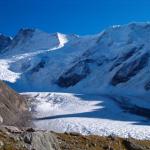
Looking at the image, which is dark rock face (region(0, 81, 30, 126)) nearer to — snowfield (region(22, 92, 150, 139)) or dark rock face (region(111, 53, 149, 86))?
snowfield (region(22, 92, 150, 139))

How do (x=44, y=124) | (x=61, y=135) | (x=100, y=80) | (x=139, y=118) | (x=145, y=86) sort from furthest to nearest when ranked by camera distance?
(x=100, y=80), (x=145, y=86), (x=139, y=118), (x=44, y=124), (x=61, y=135)

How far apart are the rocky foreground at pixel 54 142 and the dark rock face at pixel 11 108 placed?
171ft

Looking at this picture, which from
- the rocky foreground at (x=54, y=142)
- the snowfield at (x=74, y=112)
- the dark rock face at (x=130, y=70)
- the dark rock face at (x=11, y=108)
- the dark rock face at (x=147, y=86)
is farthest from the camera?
the dark rock face at (x=130, y=70)

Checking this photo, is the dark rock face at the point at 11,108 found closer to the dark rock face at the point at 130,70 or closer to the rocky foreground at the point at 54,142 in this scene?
the rocky foreground at the point at 54,142

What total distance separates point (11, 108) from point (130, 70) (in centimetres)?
11747

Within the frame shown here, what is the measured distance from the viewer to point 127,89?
562 ft

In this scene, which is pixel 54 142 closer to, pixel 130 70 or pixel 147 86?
pixel 147 86

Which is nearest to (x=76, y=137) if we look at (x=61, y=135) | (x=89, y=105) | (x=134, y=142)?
(x=61, y=135)

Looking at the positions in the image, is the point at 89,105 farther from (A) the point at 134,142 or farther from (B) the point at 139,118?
(A) the point at 134,142

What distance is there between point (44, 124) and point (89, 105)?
128ft

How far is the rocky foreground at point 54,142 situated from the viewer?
48.8ft

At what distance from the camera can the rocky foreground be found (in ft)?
48.8

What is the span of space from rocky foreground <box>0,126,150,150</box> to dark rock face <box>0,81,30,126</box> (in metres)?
52.2

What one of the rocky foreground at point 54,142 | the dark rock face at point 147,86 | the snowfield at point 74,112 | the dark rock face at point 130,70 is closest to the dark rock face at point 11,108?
the snowfield at point 74,112
